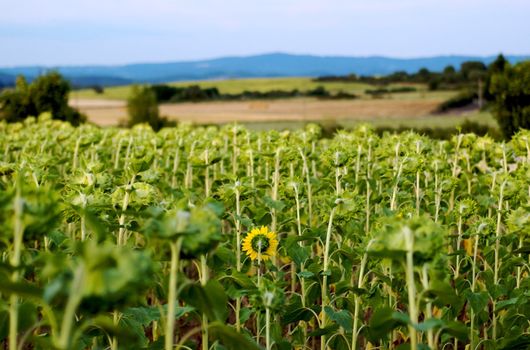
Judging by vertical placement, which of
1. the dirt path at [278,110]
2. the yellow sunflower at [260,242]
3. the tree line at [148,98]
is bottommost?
A: the dirt path at [278,110]

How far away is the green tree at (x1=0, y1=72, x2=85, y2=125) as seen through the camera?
25844mm

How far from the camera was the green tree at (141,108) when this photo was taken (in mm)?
29641

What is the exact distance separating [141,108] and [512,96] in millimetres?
13932

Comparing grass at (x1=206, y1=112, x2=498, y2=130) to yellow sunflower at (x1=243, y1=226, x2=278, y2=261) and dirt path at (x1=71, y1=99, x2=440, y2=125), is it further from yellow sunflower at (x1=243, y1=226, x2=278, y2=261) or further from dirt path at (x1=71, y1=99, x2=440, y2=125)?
yellow sunflower at (x1=243, y1=226, x2=278, y2=261)

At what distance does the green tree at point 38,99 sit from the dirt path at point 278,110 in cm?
487

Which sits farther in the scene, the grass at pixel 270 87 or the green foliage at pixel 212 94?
the green foliage at pixel 212 94

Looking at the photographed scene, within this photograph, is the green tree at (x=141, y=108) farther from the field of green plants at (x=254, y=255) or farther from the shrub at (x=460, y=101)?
the field of green plants at (x=254, y=255)

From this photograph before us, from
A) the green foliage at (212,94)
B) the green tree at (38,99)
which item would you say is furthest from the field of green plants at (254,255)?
the green foliage at (212,94)

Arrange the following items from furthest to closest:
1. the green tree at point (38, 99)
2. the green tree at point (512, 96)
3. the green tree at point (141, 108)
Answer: the green tree at point (141, 108) < the green tree at point (38, 99) < the green tree at point (512, 96)

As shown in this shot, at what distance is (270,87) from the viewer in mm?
45844

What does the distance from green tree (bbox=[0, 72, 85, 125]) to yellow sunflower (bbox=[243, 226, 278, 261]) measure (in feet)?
71.3

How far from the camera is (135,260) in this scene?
6.46ft

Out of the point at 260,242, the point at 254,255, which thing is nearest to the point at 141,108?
the point at 254,255

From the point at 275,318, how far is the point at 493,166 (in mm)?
3712
